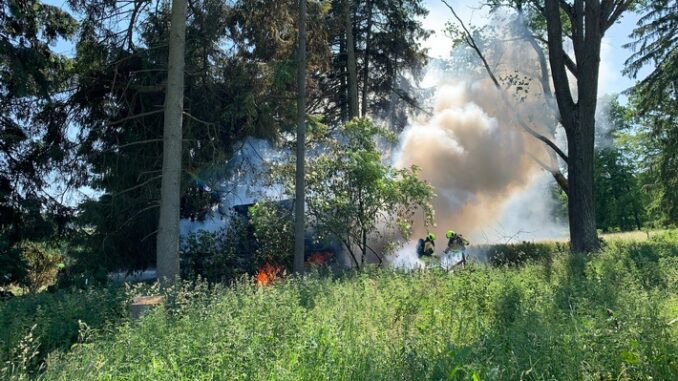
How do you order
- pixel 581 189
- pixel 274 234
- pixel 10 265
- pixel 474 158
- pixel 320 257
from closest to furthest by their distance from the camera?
pixel 10 265, pixel 581 189, pixel 274 234, pixel 320 257, pixel 474 158

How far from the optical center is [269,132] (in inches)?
671

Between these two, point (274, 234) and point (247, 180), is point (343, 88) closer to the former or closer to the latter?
point (247, 180)

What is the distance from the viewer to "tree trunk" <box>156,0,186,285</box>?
11.8m

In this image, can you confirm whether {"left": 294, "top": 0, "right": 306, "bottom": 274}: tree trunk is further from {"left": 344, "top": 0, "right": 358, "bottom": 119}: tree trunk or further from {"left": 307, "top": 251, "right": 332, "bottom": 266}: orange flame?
{"left": 344, "top": 0, "right": 358, "bottom": 119}: tree trunk

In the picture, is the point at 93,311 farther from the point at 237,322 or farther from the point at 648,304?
the point at 648,304

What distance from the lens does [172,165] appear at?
11.9 metres

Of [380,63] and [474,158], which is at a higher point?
[380,63]

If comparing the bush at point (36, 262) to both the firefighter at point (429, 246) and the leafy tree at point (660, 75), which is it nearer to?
the firefighter at point (429, 246)

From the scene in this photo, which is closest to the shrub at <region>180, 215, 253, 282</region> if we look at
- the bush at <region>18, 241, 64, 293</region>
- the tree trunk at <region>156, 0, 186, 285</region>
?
the bush at <region>18, 241, 64, 293</region>

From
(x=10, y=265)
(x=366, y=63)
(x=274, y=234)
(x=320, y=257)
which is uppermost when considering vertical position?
(x=366, y=63)

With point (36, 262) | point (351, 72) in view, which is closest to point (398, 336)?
point (36, 262)

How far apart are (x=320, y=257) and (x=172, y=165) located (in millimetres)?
6623

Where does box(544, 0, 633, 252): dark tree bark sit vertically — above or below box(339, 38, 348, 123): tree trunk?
below

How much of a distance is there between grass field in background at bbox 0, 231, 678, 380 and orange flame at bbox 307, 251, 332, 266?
838 centimetres
